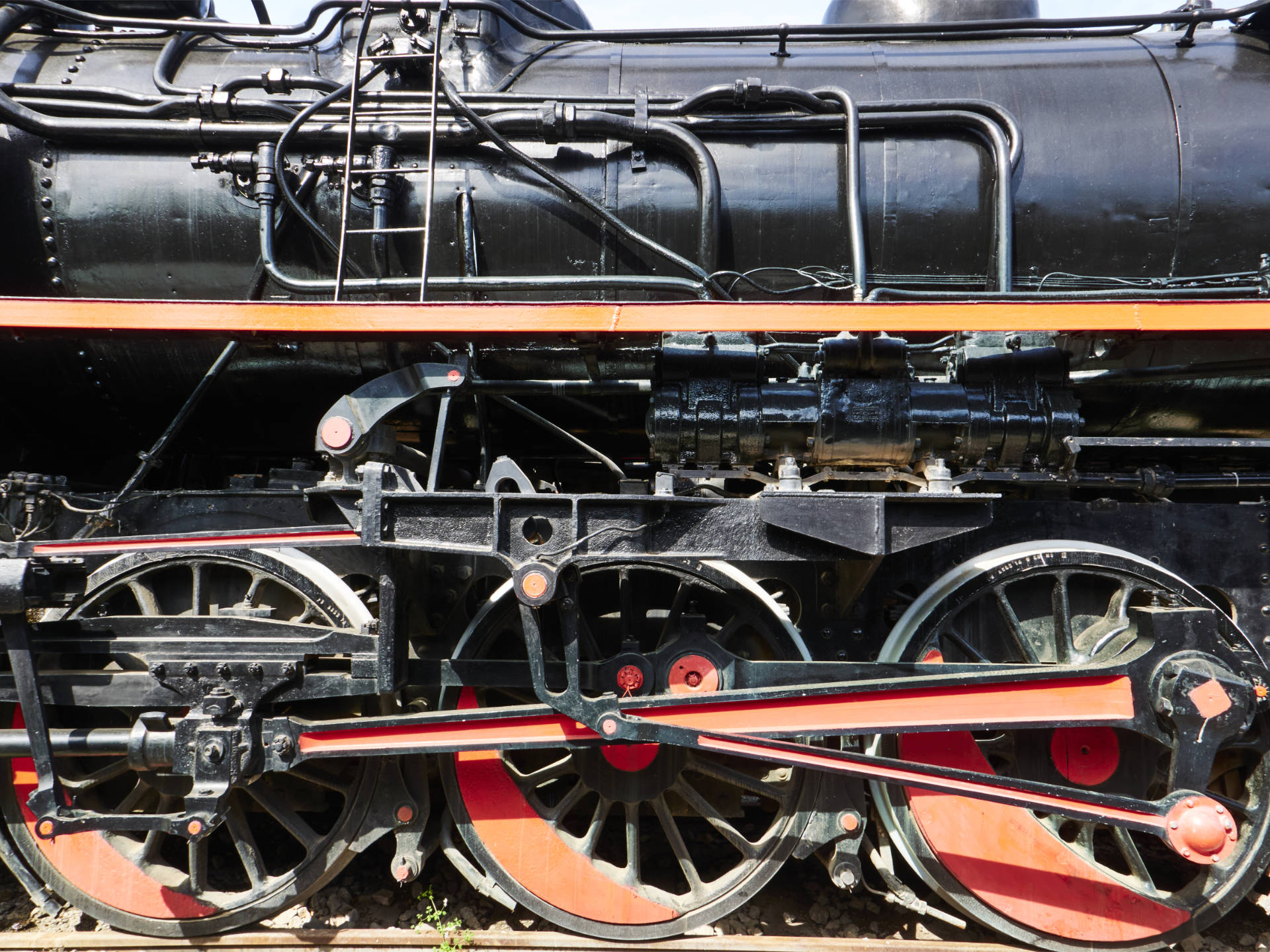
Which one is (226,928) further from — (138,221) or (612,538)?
(138,221)

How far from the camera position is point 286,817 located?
2408mm

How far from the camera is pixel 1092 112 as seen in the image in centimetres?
253

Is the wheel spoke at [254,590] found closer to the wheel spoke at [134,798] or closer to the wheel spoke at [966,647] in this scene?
the wheel spoke at [134,798]

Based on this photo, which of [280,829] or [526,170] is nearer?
[526,170]

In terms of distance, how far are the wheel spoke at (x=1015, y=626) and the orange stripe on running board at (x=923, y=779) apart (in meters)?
0.42

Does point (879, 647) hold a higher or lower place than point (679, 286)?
lower

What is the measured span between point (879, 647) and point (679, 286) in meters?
1.29

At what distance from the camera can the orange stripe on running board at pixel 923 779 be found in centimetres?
207

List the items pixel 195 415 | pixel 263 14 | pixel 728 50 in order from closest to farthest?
pixel 195 415 < pixel 728 50 < pixel 263 14

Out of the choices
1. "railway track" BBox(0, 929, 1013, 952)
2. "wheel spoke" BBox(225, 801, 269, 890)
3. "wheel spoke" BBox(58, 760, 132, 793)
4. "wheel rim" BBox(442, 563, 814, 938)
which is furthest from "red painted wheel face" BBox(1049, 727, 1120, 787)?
"wheel spoke" BBox(58, 760, 132, 793)

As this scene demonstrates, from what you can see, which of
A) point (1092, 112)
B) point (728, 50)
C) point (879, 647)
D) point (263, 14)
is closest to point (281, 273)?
point (263, 14)

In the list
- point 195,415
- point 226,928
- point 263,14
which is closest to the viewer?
point 226,928

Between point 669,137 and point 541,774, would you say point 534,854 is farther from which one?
point 669,137

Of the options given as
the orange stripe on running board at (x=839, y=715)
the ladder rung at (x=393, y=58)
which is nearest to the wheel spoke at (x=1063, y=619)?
the orange stripe on running board at (x=839, y=715)
